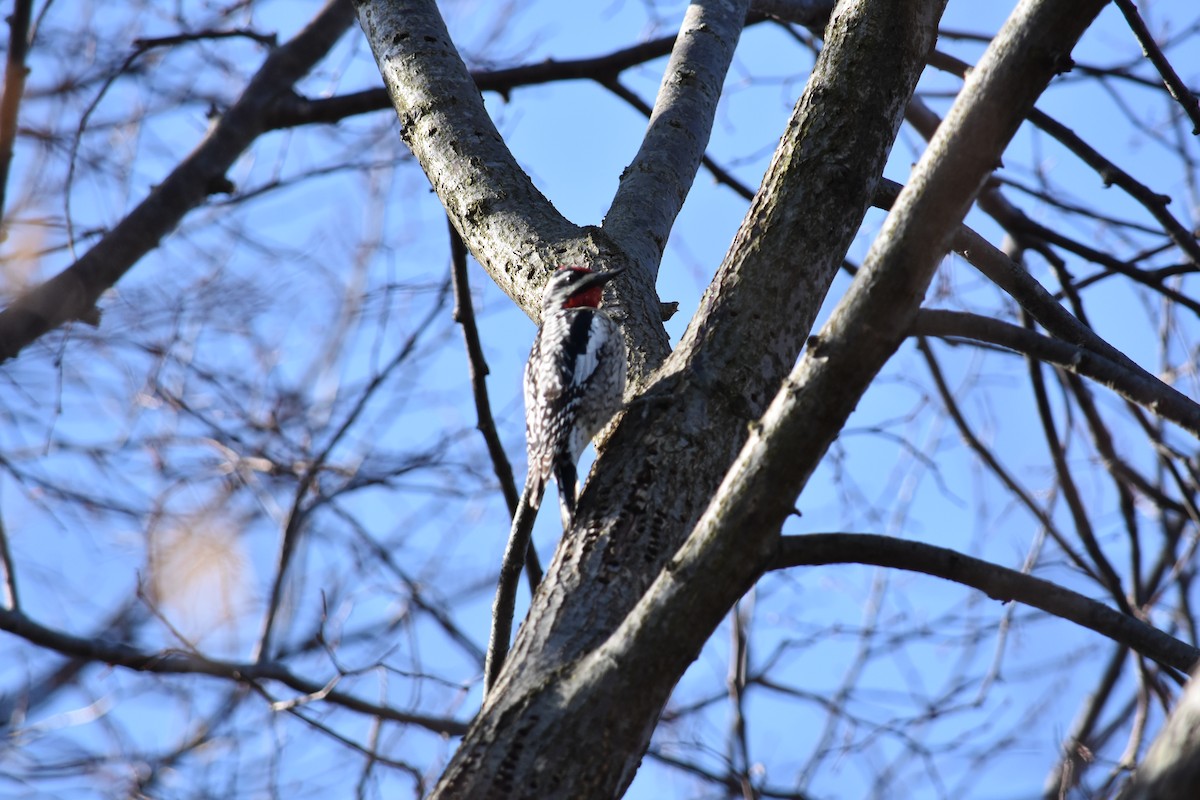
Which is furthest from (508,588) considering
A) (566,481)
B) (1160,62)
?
(1160,62)

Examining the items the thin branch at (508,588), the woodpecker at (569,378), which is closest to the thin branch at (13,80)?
the woodpecker at (569,378)

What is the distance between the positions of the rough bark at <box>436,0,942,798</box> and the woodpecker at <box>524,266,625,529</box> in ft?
2.50

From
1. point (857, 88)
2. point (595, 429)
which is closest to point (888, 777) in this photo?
point (595, 429)

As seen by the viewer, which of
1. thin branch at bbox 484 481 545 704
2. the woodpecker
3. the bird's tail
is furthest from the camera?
the bird's tail

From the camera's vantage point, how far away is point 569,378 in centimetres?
411

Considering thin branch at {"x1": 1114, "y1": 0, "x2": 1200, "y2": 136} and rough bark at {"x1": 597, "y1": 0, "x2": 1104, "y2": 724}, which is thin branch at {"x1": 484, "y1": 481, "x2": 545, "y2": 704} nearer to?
rough bark at {"x1": 597, "y1": 0, "x2": 1104, "y2": 724}

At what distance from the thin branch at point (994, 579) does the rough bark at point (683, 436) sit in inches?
13.6

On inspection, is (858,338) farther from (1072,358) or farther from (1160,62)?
(1160,62)

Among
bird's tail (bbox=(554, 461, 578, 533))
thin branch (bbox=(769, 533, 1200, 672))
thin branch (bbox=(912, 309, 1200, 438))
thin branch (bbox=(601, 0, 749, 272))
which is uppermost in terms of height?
thin branch (bbox=(601, 0, 749, 272))

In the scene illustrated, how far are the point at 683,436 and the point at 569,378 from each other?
5.33 feet

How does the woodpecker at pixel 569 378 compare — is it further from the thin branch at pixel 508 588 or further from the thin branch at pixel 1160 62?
the thin branch at pixel 1160 62

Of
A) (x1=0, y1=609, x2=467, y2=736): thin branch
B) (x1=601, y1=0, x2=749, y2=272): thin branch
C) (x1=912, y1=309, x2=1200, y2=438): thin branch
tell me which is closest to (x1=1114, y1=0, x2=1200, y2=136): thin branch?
(x1=912, y1=309, x2=1200, y2=438): thin branch

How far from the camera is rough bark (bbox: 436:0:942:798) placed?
200 cm

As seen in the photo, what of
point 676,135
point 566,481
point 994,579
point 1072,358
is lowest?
point 994,579
